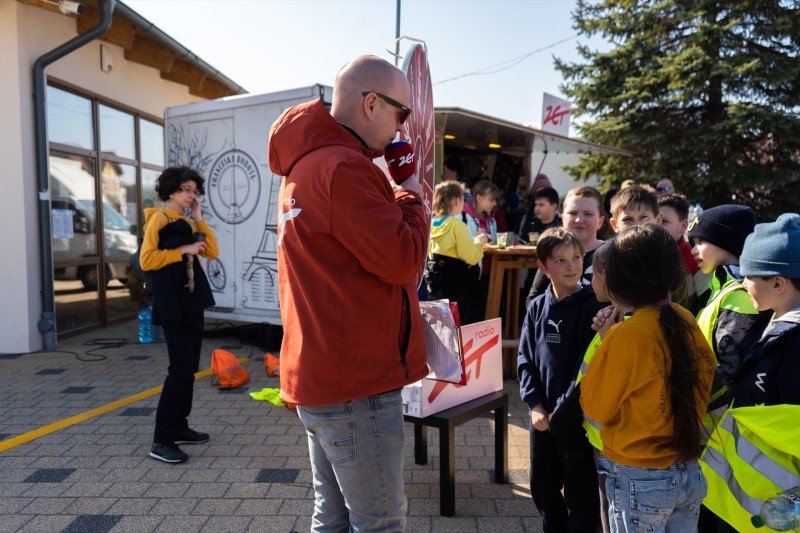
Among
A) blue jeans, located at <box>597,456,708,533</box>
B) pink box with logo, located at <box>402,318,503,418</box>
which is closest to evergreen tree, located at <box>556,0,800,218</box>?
pink box with logo, located at <box>402,318,503,418</box>

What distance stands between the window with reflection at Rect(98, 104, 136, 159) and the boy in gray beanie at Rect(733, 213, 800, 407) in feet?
28.8

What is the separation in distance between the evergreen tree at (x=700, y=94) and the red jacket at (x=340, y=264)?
1384 centimetres

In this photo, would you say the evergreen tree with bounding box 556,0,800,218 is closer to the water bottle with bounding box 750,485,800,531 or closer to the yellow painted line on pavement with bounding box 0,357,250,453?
the yellow painted line on pavement with bounding box 0,357,250,453

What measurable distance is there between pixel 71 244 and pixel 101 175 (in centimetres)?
120

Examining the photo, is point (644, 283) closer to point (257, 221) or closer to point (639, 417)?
point (639, 417)

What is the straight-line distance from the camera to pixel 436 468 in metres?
3.94

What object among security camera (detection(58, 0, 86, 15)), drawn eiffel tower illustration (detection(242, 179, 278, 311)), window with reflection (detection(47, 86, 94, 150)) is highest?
security camera (detection(58, 0, 86, 15))

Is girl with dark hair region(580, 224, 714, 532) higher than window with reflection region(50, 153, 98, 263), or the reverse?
window with reflection region(50, 153, 98, 263)

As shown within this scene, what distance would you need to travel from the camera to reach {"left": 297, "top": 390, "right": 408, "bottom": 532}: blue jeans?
6.06ft

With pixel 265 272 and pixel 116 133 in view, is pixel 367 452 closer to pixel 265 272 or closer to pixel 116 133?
pixel 265 272

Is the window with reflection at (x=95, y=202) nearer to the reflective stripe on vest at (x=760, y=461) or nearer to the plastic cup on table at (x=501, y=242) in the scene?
the plastic cup on table at (x=501, y=242)

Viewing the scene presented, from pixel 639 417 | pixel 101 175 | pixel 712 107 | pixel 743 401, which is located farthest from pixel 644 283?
pixel 712 107

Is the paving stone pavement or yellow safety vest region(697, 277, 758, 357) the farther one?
the paving stone pavement

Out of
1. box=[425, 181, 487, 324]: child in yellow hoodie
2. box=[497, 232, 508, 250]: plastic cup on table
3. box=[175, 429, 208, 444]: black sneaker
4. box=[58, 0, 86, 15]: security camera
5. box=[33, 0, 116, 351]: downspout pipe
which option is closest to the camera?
box=[175, 429, 208, 444]: black sneaker
